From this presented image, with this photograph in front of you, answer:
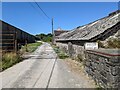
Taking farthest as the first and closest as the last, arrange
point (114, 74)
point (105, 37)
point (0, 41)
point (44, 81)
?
point (0, 41) < point (105, 37) < point (44, 81) < point (114, 74)

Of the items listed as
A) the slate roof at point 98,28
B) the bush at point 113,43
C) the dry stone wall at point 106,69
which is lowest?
the dry stone wall at point 106,69

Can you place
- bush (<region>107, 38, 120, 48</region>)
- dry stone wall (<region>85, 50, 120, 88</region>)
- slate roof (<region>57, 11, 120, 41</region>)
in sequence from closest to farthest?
dry stone wall (<region>85, 50, 120, 88</region>) < bush (<region>107, 38, 120, 48</region>) < slate roof (<region>57, 11, 120, 41</region>)

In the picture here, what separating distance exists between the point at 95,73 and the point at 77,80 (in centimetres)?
104

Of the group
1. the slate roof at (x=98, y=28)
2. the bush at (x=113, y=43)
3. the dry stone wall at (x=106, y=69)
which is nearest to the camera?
the dry stone wall at (x=106, y=69)

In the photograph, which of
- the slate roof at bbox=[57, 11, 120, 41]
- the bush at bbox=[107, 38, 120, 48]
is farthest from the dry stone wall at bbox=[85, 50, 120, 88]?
the slate roof at bbox=[57, 11, 120, 41]

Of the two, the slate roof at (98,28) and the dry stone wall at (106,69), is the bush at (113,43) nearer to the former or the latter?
the slate roof at (98,28)

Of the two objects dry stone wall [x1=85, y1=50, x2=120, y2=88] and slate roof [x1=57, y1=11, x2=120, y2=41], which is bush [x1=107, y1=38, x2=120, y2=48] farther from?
dry stone wall [x1=85, y1=50, x2=120, y2=88]

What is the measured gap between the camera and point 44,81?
8914mm

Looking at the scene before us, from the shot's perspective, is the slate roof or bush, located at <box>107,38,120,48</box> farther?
the slate roof

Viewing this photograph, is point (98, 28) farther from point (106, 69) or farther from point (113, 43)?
point (106, 69)

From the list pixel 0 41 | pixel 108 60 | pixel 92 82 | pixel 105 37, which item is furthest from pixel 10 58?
pixel 108 60

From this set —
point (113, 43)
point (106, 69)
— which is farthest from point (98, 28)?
point (106, 69)

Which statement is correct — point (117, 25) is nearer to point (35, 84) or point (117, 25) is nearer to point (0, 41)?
point (35, 84)

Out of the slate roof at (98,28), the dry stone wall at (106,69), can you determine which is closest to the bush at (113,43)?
the slate roof at (98,28)
